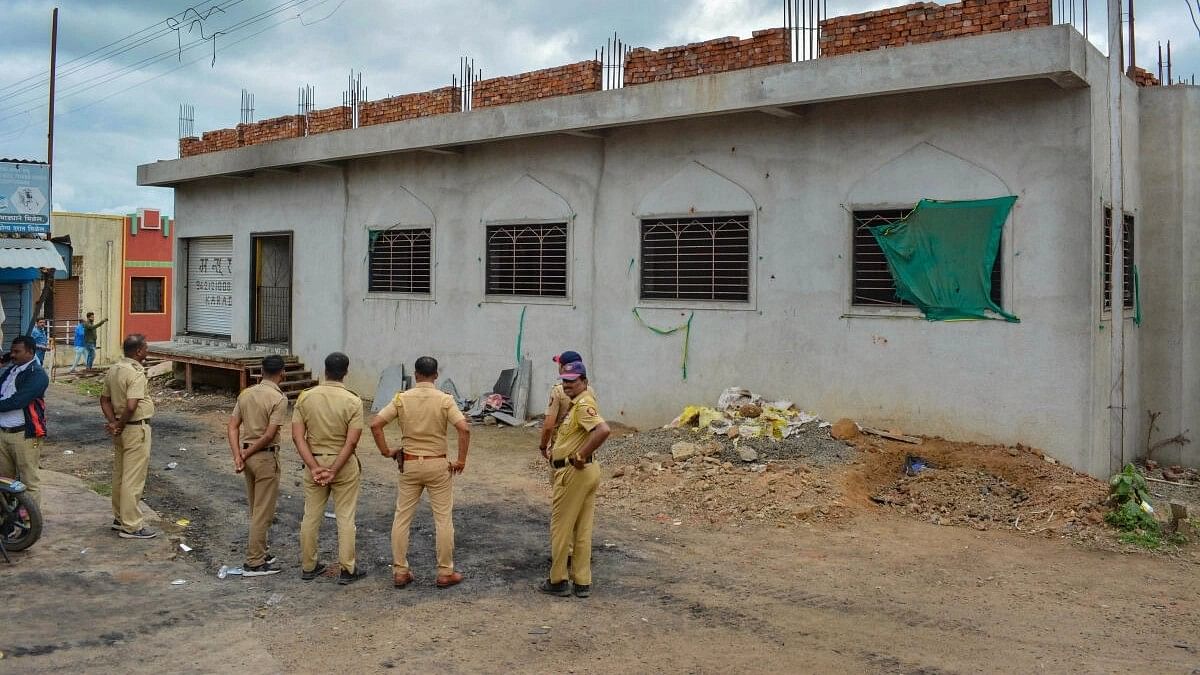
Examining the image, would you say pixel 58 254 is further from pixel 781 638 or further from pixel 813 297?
pixel 781 638

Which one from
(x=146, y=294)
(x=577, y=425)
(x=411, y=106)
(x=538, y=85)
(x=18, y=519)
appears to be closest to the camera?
(x=577, y=425)

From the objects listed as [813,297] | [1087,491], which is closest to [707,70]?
[813,297]

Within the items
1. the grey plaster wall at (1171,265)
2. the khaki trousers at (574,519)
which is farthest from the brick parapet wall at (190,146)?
the grey plaster wall at (1171,265)

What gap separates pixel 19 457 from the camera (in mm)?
7180

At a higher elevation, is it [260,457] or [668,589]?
[260,457]

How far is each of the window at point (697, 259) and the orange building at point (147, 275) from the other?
25085 millimetres

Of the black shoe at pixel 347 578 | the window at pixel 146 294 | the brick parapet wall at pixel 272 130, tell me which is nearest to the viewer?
the black shoe at pixel 347 578

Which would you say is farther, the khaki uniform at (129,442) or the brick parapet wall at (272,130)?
the brick parapet wall at (272,130)

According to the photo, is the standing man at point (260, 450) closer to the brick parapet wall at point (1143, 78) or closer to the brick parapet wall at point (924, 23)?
the brick parapet wall at point (924, 23)

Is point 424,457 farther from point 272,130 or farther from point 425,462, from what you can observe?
point 272,130

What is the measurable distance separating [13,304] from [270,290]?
7346 millimetres

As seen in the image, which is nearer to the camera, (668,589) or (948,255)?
(668,589)

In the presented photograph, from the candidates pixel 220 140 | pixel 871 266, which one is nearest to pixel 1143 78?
pixel 871 266

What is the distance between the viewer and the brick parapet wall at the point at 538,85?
1260 cm
